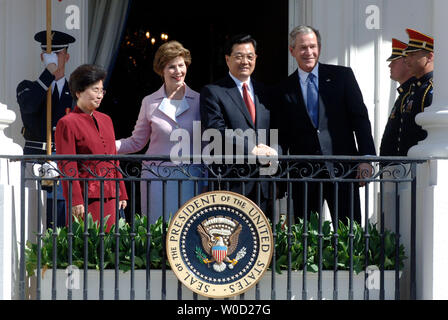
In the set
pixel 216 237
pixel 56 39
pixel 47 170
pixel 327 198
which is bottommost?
pixel 216 237

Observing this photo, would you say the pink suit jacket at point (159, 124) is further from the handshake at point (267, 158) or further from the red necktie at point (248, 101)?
the handshake at point (267, 158)

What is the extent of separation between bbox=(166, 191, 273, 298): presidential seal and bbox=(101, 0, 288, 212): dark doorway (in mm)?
4194

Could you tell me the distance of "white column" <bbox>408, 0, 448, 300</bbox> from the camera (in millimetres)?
6188

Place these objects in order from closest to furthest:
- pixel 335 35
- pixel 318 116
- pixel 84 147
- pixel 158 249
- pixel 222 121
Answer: pixel 158 249 < pixel 222 121 < pixel 84 147 < pixel 318 116 < pixel 335 35

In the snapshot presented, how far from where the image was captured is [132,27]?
38.7 feet

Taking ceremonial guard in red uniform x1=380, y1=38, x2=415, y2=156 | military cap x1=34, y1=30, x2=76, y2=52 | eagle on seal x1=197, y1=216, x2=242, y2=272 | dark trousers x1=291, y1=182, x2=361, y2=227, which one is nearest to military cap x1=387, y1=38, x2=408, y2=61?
ceremonial guard in red uniform x1=380, y1=38, x2=415, y2=156

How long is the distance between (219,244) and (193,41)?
6.67 metres

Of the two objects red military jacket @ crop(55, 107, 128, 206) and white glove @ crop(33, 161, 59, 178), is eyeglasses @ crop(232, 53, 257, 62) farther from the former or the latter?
white glove @ crop(33, 161, 59, 178)

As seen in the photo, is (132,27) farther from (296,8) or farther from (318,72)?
(318,72)

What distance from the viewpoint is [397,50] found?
770 centimetres

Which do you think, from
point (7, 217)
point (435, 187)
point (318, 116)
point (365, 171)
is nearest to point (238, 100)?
point (318, 116)

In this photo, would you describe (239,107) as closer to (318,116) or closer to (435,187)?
(318,116)
